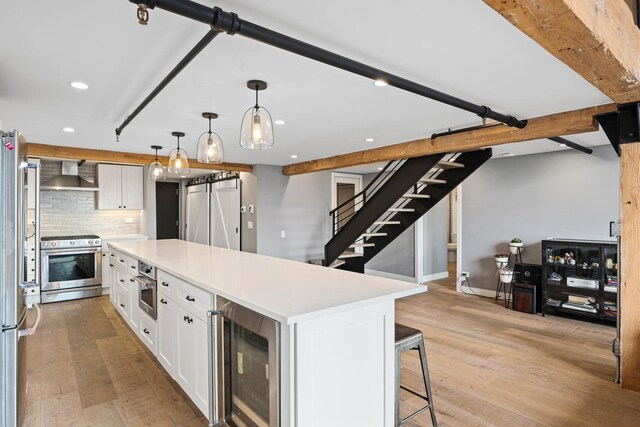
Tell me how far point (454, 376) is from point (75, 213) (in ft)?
21.1

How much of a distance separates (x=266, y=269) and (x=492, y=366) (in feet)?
7.34

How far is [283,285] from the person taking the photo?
2088 mm

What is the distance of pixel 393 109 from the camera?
2945 millimetres

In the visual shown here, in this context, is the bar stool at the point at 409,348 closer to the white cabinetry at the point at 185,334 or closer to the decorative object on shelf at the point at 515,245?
the white cabinetry at the point at 185,334

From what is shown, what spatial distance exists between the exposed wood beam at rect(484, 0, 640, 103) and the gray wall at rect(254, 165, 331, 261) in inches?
187

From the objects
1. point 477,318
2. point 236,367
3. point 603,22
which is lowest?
point 477,318

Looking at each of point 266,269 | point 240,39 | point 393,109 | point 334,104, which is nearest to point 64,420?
point 266,269

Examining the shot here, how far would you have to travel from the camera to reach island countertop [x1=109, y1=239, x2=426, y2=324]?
5.37 ft

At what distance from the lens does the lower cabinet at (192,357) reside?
7.13 feet

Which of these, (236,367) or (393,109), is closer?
(236,367)

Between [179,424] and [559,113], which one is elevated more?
[559,113]

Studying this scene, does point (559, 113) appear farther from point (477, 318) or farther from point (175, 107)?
point (175, 107)

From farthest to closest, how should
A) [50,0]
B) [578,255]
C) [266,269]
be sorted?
[578,255], [266,269], [50,0]

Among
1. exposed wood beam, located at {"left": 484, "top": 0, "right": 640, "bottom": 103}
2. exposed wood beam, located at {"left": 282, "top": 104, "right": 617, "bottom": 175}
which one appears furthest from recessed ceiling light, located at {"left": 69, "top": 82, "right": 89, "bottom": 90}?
exposed wood beam, located at {"left": 282, "top": 104, "right": 617, "bottom": 175}
